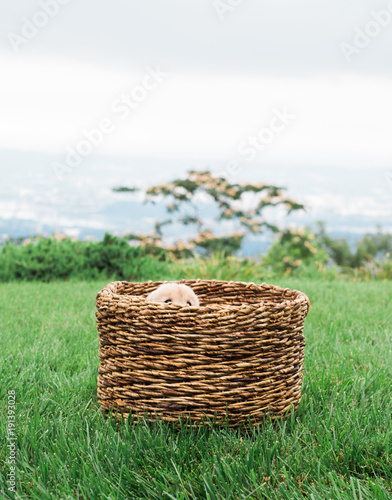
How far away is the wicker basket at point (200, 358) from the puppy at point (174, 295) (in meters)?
0.34

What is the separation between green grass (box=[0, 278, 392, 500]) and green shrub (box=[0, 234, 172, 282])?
3598mm

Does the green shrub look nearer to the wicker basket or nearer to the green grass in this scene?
the green grass

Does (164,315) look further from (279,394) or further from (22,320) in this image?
(22,320)

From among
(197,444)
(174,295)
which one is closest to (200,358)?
(197,444)

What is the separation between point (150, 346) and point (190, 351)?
0.16 meters

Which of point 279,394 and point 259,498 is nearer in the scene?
point 259,498

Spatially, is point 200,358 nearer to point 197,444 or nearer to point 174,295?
point 197,444

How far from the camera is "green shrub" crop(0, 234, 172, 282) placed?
6.46 meters

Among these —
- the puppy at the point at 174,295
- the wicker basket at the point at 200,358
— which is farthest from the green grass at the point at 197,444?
the puppy at the point at 174,295

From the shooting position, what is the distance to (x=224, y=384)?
189cm

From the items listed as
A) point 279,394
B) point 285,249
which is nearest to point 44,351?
point 279,394

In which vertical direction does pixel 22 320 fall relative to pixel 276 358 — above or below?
below

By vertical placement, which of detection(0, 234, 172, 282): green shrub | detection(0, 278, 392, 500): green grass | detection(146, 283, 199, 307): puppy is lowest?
detection(0, 278, 392, 500): green grass

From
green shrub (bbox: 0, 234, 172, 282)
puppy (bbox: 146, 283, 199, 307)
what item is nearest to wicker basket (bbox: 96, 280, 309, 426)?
puppy (bbox: 146, 283, 199, 307)
